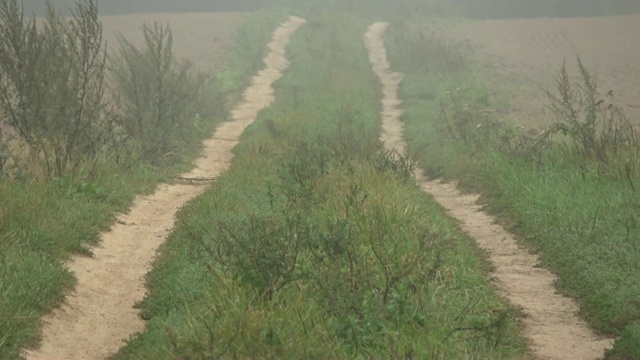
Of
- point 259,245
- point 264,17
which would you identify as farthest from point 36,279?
point 264,17

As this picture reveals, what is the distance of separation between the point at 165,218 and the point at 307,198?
191cm

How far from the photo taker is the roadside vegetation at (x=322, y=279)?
646cm

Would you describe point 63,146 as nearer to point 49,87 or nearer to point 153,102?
point 49,87

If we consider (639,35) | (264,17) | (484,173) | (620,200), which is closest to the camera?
(620,200)

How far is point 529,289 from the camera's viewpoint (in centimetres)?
905

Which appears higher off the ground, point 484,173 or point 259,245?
point 259,245

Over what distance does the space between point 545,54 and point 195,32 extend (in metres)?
17.6

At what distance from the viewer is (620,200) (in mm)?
10922

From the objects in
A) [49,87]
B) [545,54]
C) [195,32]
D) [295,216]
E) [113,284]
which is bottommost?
[195,32]

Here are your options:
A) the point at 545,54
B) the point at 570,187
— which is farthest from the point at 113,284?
the point at 545,54

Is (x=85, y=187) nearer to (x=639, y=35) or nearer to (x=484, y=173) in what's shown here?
(x=484, y=173)

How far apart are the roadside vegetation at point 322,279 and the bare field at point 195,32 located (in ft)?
71.8

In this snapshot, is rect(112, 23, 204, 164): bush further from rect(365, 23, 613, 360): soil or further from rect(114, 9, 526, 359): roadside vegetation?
rect(365, 23, 613, 360): soil

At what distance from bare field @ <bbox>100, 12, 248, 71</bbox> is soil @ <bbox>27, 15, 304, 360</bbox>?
836 inches
